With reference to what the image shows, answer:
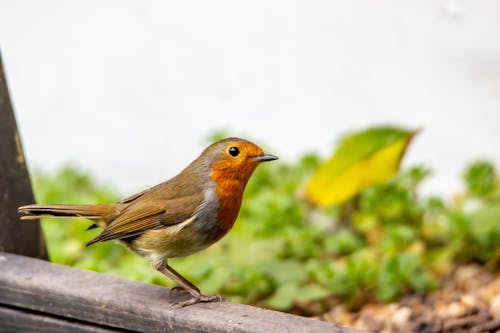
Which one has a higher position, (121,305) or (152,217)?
(152,217)

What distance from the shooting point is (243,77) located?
6.25m

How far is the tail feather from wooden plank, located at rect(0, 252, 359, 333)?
0.24 meters

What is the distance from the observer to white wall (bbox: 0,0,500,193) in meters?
5.72

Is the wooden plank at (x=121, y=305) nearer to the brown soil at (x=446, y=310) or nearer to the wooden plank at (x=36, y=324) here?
the wooden plank at (x=36, y=324)

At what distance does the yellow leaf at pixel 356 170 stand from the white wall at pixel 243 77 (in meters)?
1.12

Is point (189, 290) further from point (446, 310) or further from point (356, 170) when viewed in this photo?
point (356, 170)

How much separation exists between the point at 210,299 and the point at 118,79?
11.0 ft

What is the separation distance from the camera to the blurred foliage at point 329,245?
446 centimetres

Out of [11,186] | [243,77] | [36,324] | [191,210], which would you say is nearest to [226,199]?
[191,210]

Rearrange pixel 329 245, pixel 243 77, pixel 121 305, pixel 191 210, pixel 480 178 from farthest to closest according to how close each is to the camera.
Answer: pixel 243 77 → pixel 480 178 → pixel 329 245 → pixel 191 210 → pixel 121 305

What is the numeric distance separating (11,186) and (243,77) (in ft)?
8.15

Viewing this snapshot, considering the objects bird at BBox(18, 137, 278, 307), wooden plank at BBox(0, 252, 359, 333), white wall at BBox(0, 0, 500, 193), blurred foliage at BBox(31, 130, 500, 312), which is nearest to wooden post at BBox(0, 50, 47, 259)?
wooden plank at BBox(0, 252, 359, 333)

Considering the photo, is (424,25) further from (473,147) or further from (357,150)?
(357,150)

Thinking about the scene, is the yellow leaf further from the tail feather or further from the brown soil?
the tail feather
